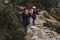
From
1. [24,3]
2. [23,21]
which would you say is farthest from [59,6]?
[23,21]

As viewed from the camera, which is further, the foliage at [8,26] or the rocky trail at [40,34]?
the rocky trail at [40,34]

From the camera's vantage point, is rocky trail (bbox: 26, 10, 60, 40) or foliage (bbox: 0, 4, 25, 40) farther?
rocky trail (bbox: 26, 10, 60, 40)

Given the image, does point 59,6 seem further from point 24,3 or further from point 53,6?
point 24,3

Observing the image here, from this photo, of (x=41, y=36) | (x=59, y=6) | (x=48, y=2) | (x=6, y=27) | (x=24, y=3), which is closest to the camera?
(x=6, y=27)

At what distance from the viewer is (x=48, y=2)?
98.6 ft

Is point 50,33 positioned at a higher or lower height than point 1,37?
lower

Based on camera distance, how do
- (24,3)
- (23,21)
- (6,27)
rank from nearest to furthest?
(6,27) → (23,21) → (24,3)

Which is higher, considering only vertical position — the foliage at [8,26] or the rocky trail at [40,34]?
the foliage at [8,26]

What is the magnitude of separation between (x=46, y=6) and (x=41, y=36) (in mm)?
14525

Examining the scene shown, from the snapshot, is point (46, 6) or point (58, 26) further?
point (46, 6)

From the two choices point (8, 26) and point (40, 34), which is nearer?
point (8, 26)

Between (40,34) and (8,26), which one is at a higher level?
(8,26)

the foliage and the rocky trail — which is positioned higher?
the foliage

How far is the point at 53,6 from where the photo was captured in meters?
31.9
